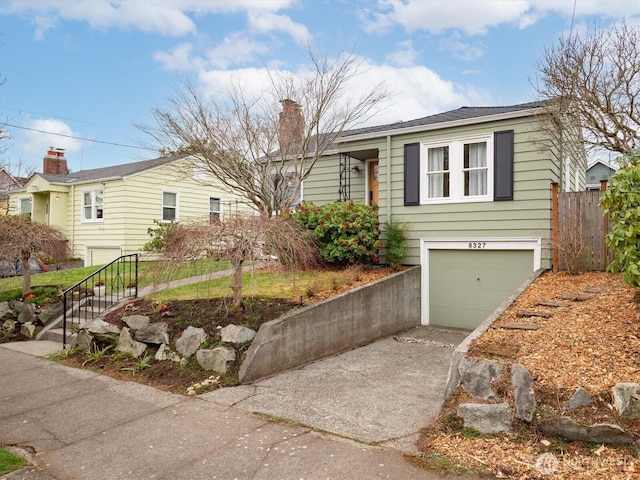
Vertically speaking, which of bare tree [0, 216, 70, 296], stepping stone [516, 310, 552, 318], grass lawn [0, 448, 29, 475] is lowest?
grass lawn [0, 448, 29, 475]

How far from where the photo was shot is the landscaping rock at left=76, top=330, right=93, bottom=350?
761 centimetres

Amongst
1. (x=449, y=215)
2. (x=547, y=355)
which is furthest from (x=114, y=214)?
(x=547, y=355)

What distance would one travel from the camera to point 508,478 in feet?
11.3

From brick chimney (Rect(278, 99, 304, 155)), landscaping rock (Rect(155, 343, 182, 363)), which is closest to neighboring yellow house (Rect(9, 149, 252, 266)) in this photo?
brick chimney (Rect(278, 99, 304, 155))

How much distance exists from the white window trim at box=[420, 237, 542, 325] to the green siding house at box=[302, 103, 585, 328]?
0.02 m

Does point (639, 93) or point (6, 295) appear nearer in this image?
point (639, 93)

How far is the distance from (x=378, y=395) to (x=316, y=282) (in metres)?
3.37

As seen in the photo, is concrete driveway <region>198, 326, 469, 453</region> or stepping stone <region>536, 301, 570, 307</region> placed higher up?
stepping stone <region>536, 301, 570, 307</region>

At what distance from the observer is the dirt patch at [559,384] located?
354 cm

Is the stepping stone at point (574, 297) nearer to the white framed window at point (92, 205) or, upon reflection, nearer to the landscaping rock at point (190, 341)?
the landscaping rock at point (190, 341)

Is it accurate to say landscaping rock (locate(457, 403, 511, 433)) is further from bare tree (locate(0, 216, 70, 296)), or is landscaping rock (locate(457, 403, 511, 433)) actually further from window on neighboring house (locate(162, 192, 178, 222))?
window on neighboring house (locate(162, 192, 178, 222))

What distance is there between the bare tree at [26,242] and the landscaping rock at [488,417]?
31.6ft

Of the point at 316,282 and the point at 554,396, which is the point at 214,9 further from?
the point at 554,396

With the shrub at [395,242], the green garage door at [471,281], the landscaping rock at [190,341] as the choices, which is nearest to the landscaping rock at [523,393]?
the landscaping rock at [190,341]
